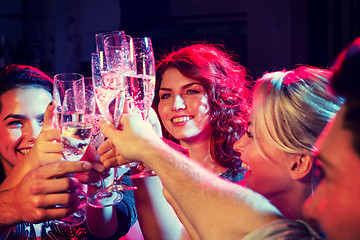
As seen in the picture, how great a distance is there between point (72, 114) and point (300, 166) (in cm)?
92

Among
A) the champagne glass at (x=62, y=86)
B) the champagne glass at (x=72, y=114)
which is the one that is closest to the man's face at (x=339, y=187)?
the champagne glass at (x=72, y=114)

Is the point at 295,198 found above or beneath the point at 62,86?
beneath

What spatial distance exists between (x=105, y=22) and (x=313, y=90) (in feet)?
13.2

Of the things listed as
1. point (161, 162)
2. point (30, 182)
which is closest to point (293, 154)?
point (161, 162)

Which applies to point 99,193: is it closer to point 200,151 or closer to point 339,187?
point 339,187

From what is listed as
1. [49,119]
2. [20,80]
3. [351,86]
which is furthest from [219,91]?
[351,86]

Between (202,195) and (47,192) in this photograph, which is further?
(47,192)

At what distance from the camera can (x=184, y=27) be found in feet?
14.7

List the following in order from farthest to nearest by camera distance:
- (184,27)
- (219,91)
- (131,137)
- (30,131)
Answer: (184,27)
(219,91)
(30,131)
(131,137)

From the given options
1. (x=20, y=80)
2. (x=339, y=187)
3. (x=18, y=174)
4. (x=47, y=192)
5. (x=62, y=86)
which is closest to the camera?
(x=339, y=187)

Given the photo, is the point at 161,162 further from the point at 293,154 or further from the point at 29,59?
the point at 29,59

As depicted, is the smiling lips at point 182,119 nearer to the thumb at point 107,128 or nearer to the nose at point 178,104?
the nose at point 178,104

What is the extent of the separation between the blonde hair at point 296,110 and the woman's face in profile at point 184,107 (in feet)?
3.10

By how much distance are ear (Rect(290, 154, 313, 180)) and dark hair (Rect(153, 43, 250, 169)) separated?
39.6 inches
